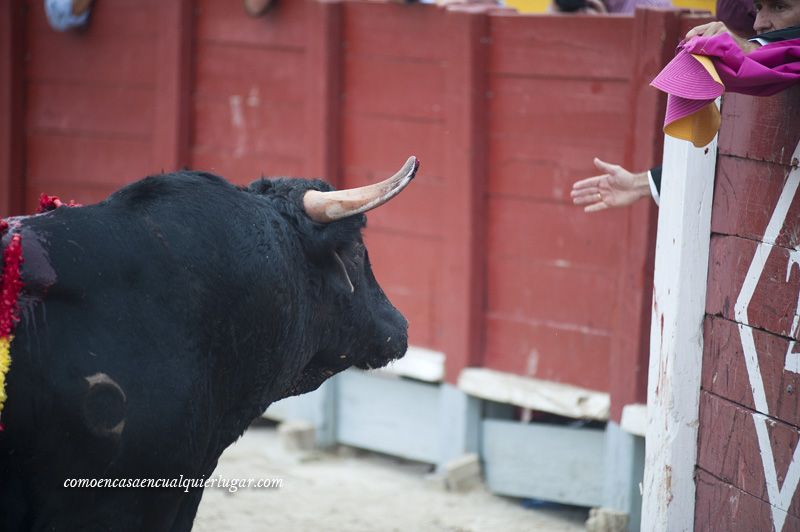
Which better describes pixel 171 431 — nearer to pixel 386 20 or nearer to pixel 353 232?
pixel 353 232

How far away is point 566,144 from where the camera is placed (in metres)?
4.93

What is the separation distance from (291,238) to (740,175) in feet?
3.70

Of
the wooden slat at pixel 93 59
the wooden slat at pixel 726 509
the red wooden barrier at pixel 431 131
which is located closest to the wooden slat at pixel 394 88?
the red wooden barrier at pixel 431 131

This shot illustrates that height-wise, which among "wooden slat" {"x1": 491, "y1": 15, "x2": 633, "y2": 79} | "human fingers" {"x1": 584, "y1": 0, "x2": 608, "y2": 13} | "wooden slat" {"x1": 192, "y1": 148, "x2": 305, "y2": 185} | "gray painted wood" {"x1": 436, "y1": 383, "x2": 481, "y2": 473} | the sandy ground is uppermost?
"human fingers" {"x1": 584, "y1": 0, "x2": 608, "y2": 13}

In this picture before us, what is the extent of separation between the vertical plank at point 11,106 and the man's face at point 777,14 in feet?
16.3

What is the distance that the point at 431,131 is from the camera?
213 inches

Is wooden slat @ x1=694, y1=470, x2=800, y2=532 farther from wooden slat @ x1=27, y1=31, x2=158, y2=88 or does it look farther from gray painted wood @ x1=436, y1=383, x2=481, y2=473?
wooden slat @ x1=27, y1=31, x2=158, y2=88

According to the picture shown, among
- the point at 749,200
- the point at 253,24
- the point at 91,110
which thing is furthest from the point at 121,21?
the point at 749,200

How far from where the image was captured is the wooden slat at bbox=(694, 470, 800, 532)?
3.02m

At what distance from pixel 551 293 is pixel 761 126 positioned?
2.08m

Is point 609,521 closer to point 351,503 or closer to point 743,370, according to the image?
point 351,503

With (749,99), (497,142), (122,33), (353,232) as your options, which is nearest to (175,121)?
(122,33)

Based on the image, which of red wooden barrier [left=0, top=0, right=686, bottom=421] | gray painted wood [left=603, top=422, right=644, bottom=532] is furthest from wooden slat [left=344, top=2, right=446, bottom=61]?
gray painted wood [left=603, top=422, right=644, bottom=532]

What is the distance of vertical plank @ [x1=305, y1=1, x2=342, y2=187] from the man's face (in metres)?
3.05
